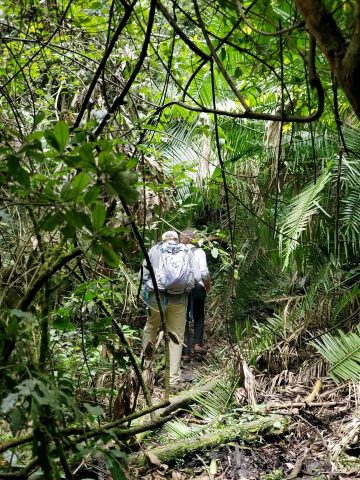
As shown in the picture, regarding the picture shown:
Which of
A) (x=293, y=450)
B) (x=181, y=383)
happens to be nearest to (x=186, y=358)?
(x=181, y=383)

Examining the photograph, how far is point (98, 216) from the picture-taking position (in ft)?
4.39

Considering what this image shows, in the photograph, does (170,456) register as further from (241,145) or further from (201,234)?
(241,145)

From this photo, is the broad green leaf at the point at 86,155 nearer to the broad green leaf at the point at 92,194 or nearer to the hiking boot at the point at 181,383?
the broad green leaf at the point at 92,194

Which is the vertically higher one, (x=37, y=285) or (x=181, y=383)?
(x=37, y=285)

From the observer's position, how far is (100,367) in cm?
432

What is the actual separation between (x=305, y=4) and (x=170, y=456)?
345 centimetres

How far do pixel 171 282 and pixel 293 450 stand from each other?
2.32 m

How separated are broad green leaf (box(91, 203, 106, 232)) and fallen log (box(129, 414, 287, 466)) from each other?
2.78m

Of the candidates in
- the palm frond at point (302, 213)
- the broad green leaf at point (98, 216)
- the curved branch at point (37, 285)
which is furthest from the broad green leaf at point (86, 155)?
the palm frond at point (302, 213)

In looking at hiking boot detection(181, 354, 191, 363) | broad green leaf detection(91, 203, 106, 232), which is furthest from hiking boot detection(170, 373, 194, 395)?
broad green leaf detection(91, 203, 106, 232)

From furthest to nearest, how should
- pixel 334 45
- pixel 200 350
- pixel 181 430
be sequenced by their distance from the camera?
pixel 200 350 → pixel 181 430 → pixel 334 45

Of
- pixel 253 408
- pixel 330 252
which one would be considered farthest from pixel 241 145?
pixel 253 408

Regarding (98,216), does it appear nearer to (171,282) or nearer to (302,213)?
(302,213)

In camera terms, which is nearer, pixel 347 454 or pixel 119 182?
pixel 119 182
